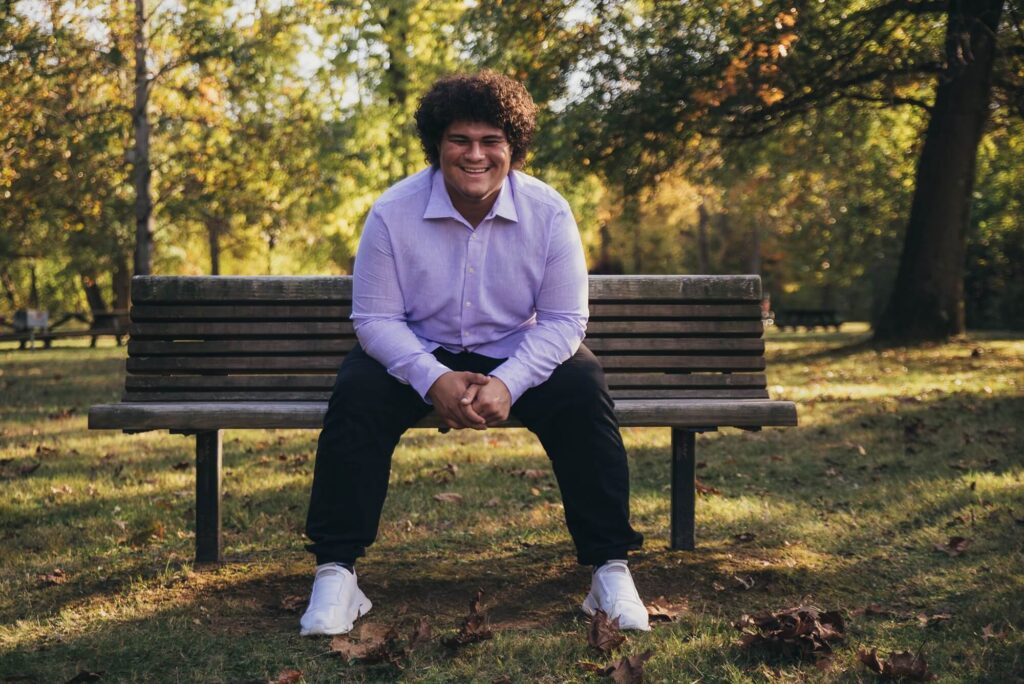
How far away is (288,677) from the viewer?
2938 millimetres

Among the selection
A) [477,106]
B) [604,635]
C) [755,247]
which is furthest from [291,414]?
[755,247]

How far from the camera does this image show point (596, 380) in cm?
364

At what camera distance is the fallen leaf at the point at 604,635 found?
316cm

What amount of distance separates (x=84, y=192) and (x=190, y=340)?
1507cm

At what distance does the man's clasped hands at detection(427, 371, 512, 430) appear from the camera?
3.45m

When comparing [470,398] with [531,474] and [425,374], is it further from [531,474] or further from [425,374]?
[531,474]

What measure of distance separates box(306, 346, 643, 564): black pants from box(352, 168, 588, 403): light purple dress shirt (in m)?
0.10

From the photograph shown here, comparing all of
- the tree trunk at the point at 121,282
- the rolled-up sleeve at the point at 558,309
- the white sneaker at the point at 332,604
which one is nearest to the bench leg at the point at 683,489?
the rolled-up sleeve at the point at 558,309

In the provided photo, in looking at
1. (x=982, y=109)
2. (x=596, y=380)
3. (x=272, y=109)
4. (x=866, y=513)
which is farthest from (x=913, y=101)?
(x=596, y=380)

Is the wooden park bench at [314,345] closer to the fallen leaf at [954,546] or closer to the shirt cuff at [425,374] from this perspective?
the shirt cuff at [425,374]

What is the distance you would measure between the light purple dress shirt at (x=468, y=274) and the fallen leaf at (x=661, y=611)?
2.89 ft

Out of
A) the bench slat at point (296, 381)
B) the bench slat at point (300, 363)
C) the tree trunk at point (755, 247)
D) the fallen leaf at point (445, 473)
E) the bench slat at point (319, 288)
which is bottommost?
the fallen leaf at point (445, 473)

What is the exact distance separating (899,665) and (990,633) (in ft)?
1.74

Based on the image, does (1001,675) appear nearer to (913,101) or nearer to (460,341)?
(460,341)
